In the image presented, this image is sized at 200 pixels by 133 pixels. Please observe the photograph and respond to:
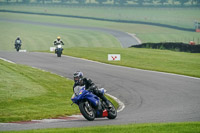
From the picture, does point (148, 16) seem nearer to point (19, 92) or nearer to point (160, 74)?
point (160, 74)

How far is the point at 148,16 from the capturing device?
84.6 meters

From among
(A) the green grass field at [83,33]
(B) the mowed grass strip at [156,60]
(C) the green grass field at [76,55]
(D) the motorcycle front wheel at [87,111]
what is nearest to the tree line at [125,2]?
(C) the green grass field at [76,55]

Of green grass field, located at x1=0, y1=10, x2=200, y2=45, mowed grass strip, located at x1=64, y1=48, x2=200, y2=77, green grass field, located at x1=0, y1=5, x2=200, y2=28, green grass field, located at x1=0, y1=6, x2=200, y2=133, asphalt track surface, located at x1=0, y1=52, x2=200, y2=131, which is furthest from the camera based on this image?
green grass field, located at x1=0, y1=5, x2=200, y2=28

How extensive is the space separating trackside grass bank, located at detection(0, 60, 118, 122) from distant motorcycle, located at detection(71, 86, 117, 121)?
159 centimetres

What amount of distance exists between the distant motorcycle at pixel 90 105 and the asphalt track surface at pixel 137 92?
213 millimetres

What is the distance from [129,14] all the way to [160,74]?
199ft

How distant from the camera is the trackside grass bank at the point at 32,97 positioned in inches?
557

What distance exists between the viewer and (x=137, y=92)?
19625mm

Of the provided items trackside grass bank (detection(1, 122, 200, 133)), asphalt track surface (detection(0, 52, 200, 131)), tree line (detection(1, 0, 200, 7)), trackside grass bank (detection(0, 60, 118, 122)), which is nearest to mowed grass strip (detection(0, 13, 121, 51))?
tree line (detection(1, 0, 200, 7))

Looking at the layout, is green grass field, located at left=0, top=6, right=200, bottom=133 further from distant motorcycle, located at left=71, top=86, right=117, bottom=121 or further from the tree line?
distant motorcycle, located at left=71, top=86, right=117, bottom=121

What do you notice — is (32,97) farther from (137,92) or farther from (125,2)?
(125,2)

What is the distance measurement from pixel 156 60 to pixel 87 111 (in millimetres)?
21678

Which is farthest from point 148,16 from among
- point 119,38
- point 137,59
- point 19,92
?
point 19,92

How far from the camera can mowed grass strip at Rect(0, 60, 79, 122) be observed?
14156 mm
